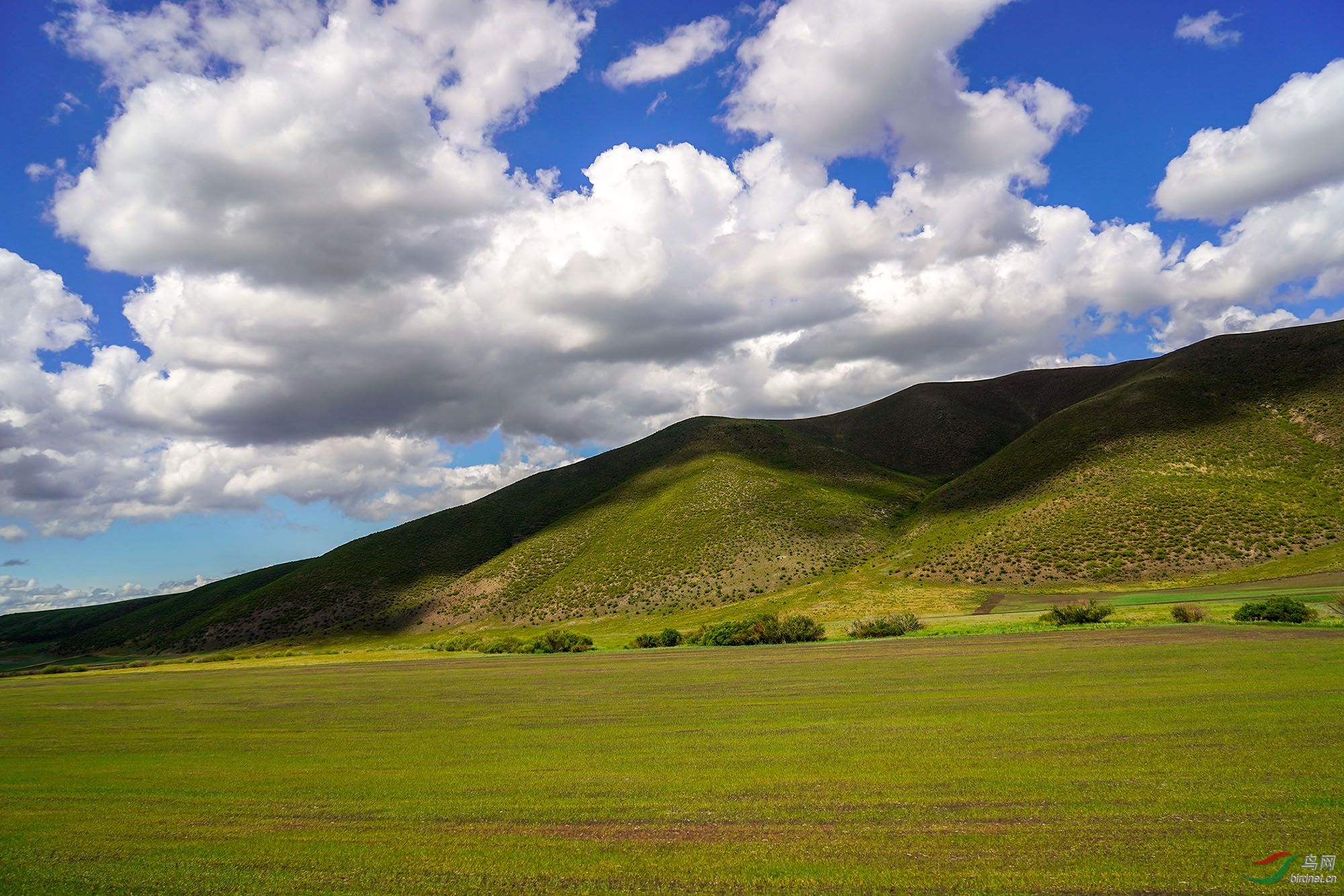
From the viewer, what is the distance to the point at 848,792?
1191cm

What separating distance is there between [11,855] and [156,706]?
2383 cm

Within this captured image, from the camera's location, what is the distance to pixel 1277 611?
35219 mm

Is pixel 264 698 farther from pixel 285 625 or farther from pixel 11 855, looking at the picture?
pixel 285 625

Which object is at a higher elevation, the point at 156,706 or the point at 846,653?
the point at 156,706

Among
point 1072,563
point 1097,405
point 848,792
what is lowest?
point 1072,563

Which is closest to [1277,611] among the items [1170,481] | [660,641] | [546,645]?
[660,641]

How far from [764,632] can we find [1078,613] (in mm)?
20287

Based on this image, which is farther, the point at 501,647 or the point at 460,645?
the point at 460,645

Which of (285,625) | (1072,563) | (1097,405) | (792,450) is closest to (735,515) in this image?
(792,450)

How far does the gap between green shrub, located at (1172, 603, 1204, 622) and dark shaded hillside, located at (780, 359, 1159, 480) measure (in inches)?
4461

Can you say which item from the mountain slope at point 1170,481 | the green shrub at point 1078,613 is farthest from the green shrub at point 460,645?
the mountain slope at point 1170,481

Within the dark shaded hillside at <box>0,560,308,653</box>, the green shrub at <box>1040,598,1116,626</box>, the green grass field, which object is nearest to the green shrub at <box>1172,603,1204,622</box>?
the green shrub at <box>1040,598,1116,626</box>

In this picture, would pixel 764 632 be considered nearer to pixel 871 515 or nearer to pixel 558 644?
pixel 558 644

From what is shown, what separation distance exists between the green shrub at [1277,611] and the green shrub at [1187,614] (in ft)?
5.23
